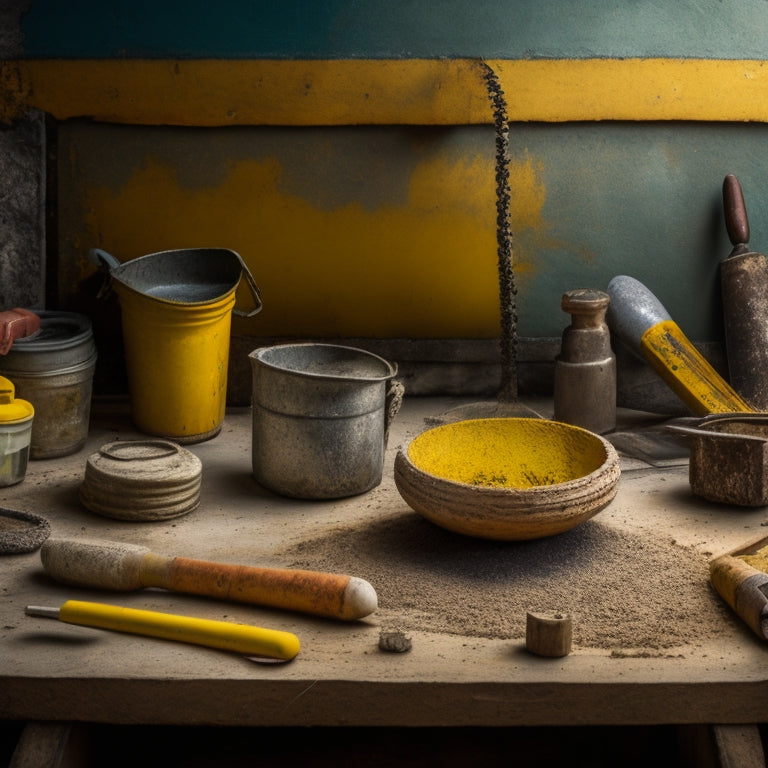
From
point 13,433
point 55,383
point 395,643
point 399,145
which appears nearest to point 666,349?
point 399,145

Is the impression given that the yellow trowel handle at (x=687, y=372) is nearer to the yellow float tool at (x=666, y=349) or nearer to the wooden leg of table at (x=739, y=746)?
the yellow float tool at (x=666, y=349)

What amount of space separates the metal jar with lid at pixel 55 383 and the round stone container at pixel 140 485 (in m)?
0.53

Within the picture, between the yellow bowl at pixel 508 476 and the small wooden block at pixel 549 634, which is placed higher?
the yellow bowl at pixel 508 476

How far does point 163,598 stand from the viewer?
3027mm

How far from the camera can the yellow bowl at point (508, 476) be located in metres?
3.11

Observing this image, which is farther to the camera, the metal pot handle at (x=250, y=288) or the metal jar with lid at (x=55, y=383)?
the metal pot handle at (x=250, y=288)

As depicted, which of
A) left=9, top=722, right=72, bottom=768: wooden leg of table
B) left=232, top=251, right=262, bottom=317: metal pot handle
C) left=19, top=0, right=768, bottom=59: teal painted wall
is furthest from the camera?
left=19, top=0, right=768, bottom=59: teal painted wall

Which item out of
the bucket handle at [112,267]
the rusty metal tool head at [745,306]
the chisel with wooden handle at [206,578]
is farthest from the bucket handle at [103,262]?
the rusty metal tool head at [745,306]

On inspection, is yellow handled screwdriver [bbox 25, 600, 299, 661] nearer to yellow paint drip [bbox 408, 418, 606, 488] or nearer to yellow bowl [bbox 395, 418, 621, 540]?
yellow bowl [bbox 395, 418, 621, 540]

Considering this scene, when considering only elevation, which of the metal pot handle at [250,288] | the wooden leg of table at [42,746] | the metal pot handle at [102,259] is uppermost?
the metal pot handle at [102,259]

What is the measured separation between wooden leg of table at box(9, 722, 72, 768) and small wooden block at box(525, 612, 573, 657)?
3.71ft

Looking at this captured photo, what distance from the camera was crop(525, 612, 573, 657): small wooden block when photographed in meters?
2.69

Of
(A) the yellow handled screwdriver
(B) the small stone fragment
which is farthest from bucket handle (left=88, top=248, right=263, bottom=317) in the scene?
(B) the small stone fragment

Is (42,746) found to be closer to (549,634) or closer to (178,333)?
(549,634)
